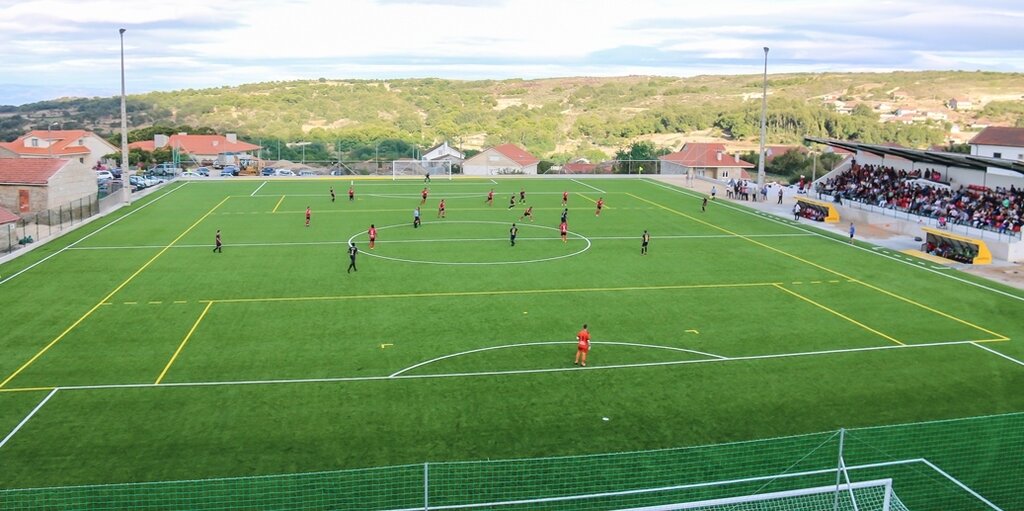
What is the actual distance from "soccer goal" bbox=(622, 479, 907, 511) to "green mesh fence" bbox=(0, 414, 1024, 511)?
0.71m

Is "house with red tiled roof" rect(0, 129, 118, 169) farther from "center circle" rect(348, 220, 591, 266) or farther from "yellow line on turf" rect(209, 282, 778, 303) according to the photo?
"yellow line on turf" rect(209, 282, 778, 303)

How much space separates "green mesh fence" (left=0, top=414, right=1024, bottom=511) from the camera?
15.1 meters

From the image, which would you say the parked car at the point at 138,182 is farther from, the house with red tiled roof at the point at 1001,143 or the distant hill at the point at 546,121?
the house with red tiled roof at the point at 1001,143

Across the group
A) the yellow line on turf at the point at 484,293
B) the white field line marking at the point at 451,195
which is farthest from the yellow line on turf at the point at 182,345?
the white field line marking at the point at 451,195

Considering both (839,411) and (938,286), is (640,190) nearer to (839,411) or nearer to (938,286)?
(938,286)

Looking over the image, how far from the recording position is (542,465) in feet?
56.7

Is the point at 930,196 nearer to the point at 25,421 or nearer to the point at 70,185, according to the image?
the point at 25,421

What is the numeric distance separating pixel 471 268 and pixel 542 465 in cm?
2200

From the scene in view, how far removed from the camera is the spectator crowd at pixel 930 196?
45.1 m

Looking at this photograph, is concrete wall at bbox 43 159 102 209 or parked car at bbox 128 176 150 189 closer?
concrete wall at bbox 43 159 102 209

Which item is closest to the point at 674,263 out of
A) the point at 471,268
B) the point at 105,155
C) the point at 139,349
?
the point at 471,268

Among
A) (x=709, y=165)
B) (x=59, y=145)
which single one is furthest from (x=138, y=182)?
(x=709, y=165)

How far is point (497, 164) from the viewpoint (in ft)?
300

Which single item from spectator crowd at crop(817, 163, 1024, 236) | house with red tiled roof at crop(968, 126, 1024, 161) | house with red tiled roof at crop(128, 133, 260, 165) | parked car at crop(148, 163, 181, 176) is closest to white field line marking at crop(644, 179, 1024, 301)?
spectator crowd at crop(817, 163, 1024, 236)
